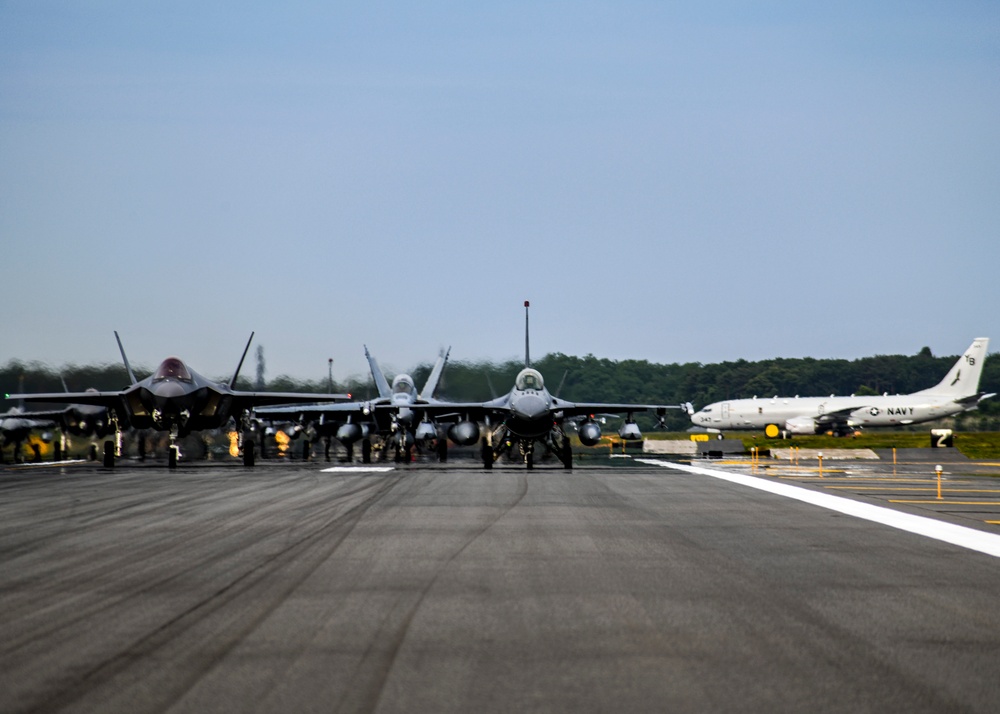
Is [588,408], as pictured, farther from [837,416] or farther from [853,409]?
[853,409]

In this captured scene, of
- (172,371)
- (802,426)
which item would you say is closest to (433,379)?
(172,371)

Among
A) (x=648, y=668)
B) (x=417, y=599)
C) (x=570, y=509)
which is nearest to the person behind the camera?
(x=648, y=668)

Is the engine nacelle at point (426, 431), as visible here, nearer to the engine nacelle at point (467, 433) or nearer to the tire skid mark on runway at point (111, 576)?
the engine nacelle at point (467, 433)

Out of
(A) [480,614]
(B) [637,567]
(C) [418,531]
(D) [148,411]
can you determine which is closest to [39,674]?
(A) [480,614]

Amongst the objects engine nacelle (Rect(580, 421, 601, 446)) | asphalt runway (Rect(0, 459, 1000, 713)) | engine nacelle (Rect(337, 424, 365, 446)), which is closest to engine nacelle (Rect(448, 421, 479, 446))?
engine nacelle (Rect(580, 421, 601, 446))

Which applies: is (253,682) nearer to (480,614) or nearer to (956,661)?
(480,614)

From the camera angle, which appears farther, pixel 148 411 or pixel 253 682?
pixel 148 411

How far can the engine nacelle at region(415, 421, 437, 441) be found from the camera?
45.6 metres

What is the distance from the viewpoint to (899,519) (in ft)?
51.2

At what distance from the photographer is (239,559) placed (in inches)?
402

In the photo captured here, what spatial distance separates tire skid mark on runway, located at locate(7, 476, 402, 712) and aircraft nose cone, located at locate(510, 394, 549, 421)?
19.0 meters

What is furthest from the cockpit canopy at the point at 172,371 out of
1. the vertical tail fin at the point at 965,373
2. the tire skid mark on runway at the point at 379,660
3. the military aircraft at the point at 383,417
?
the vertical tail fin at the point at 965,373

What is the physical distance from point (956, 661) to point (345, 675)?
3530 millimetres

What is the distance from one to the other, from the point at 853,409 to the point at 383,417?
39635 mm
